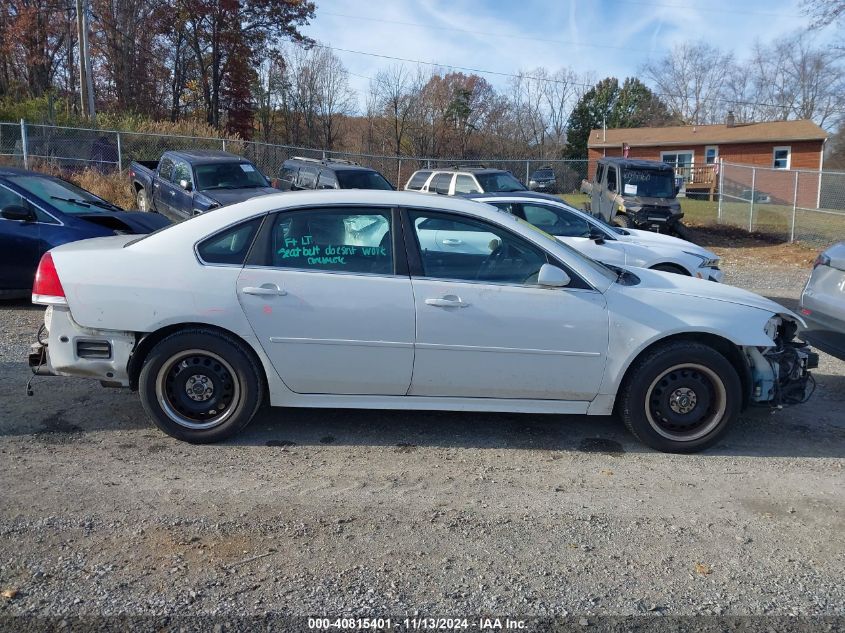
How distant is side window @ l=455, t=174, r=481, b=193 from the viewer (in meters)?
15.3

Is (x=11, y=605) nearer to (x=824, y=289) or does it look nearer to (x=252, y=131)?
(x=824, y=289)

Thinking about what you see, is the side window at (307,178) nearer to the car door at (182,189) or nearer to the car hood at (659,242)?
the car door at (182,189)

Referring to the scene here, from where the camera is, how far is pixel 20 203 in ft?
27.2

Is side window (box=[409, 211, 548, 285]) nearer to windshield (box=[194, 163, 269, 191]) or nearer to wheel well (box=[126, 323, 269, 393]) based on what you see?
wheel well (box=[126, 323, 269, 393])

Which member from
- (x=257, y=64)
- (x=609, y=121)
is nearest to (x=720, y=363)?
(x=257, y=64)

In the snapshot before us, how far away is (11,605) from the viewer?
303cm

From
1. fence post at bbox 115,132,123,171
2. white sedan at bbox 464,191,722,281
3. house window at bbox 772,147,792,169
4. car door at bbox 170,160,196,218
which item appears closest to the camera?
white sedan at bbox 464,191,722,281

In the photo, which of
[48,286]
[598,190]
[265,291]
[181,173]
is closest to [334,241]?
[265,291]

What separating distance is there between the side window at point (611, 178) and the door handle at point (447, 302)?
15.0 metres

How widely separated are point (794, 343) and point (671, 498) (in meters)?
1.72

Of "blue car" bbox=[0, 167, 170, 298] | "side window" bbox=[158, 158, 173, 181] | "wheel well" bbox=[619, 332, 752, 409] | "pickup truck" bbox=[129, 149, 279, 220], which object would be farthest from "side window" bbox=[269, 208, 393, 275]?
"side window" bbox=[158, 158, 173, 181]

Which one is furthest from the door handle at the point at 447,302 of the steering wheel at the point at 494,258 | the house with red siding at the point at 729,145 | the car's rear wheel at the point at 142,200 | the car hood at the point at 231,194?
the house with red siding at the point at 729,145

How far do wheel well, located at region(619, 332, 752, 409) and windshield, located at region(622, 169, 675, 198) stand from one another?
13884 millimetres

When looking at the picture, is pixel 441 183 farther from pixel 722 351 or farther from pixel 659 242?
pixel 722 351
